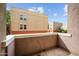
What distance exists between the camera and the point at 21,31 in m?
2.15

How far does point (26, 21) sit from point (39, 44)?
0.74 m

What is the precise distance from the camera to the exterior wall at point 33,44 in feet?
7.30

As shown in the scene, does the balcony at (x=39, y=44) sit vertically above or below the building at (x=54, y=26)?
below

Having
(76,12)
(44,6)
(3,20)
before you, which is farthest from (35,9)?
(76,12)

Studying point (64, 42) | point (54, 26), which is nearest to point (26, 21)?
point (54, 26)

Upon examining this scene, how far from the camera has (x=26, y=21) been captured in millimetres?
2070

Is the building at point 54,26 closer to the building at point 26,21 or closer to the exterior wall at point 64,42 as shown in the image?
the building at point 26,21

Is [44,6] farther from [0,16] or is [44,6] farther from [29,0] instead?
[0,16]

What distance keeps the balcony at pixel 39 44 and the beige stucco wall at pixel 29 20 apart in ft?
0.70

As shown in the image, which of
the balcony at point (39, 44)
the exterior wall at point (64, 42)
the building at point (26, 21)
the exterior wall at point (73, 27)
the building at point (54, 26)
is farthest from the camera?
the exterior wall at point (64, 42)

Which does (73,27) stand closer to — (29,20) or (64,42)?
(64,42)

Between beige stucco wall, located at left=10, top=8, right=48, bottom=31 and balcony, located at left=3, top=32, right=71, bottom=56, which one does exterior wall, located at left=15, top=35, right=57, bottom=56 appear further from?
beige stucco wall, located at left=10, top=8, right=48, bottom=31

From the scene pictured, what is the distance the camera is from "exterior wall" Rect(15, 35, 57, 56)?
2.22 m

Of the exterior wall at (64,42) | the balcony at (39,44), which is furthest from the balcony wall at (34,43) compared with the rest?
the exterior wall at (64,42)
